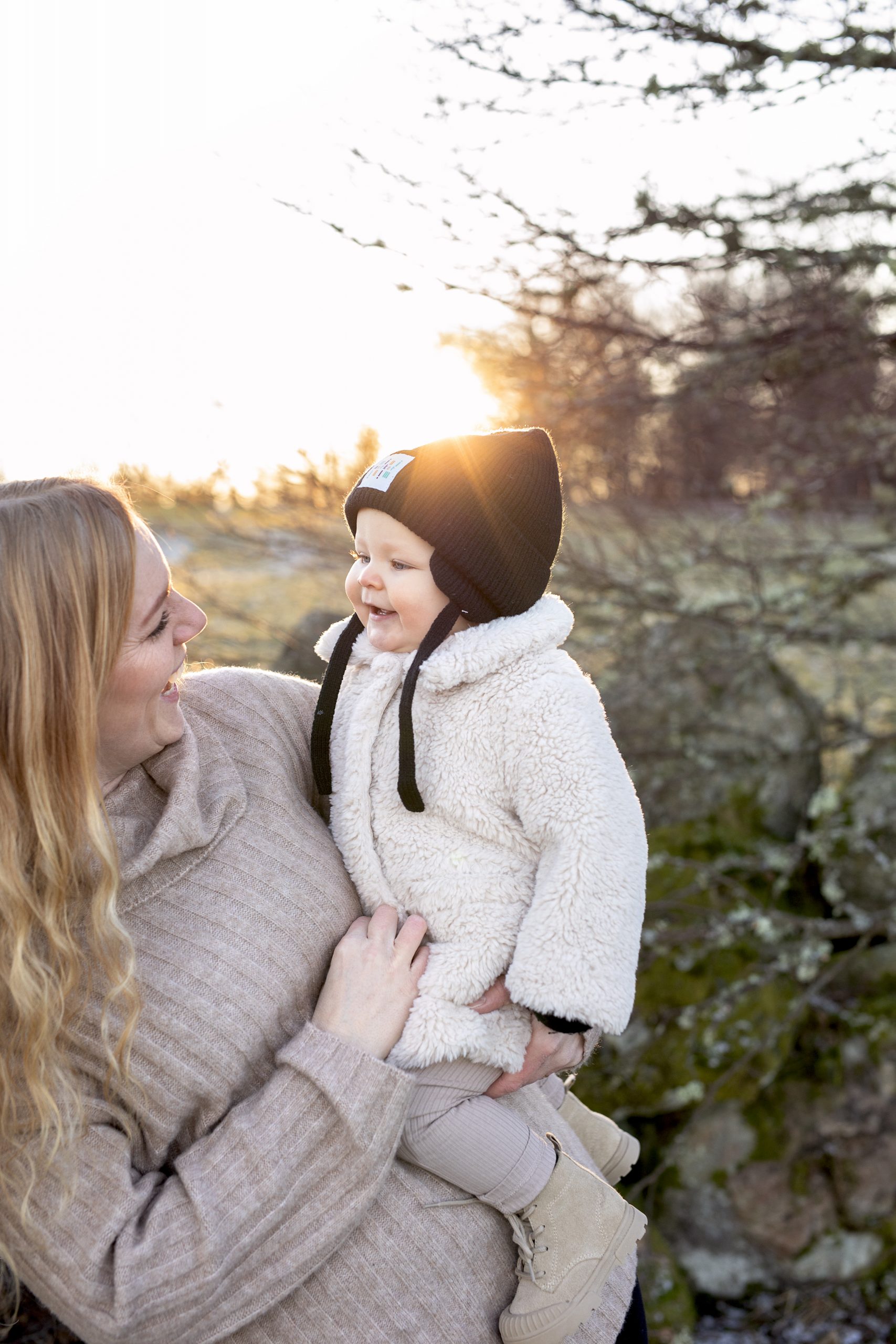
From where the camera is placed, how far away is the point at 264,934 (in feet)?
5.52

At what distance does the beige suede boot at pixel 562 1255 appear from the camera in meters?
1.62

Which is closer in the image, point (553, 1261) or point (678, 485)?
point (553, 1261)

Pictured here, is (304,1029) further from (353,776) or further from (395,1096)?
(353,776)

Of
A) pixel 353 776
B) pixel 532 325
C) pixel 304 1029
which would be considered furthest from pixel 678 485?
pixel 304 1029

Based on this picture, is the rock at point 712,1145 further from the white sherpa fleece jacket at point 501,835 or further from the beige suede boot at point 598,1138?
the white sherpa fleece jacket at point 501,835

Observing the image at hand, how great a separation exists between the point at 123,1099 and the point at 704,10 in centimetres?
275

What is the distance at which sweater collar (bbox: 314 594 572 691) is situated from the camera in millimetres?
1698

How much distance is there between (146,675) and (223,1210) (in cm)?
80

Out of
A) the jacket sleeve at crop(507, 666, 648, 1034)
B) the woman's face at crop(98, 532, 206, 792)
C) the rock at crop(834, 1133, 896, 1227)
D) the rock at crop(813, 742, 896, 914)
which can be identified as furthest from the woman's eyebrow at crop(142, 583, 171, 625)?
the rock at crop(834, 1133, 896, 1227)

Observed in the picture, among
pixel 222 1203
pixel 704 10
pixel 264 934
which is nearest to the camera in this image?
pixel 222 1203

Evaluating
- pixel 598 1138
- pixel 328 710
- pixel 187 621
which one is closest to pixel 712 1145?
pixel 598 1138

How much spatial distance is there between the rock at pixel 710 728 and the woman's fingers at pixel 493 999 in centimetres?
252

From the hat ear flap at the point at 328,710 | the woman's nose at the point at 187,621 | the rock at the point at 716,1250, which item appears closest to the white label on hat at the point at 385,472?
the hat ear flap at the point at 328,710

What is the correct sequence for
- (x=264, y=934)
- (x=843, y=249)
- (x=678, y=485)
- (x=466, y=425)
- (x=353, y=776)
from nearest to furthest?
(x=264, y=934) → (x=353, y=776) → (x=843, y=249) → (x=466, y=425) → (x=678, y=485)
